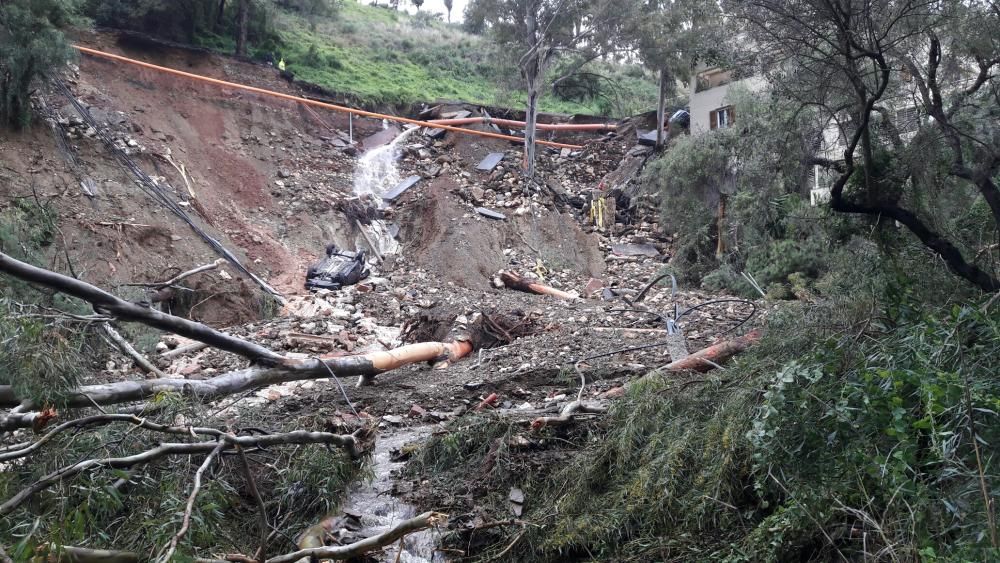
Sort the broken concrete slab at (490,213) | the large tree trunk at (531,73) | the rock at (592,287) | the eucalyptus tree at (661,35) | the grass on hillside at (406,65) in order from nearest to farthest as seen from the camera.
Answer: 1. the rock at (592,287)
2. the broken concrete slab at (490,213)
3. the eucalyptus tree at (661,35)
4. the large tree trunk at (531,73)
5. the grass on hillside at (406,65)

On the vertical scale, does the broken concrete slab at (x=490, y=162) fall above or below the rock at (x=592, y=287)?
above

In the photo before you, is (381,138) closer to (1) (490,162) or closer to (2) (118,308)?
(1) (490,162)

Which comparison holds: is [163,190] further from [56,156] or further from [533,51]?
[533,51]

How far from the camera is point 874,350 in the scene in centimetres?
420

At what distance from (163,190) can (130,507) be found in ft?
36.4

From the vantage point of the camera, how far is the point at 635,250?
17.0 meters

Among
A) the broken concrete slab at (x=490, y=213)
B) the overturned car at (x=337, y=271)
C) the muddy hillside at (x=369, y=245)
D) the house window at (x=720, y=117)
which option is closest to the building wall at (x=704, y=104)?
the house window at (x=720, y=117)

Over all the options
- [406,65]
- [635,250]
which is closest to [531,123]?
[635,250]

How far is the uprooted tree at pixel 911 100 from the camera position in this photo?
5.48 metres

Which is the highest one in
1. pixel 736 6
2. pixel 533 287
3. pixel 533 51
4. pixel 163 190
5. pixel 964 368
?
pixel 533 51

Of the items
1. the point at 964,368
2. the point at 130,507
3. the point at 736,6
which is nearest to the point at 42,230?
the point at 130,507

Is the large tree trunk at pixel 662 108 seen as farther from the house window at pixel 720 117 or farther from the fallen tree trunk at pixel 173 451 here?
the fallen tree trunk at pixel 173 451

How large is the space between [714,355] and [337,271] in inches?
343

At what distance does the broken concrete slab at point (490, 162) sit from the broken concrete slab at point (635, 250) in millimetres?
3686
